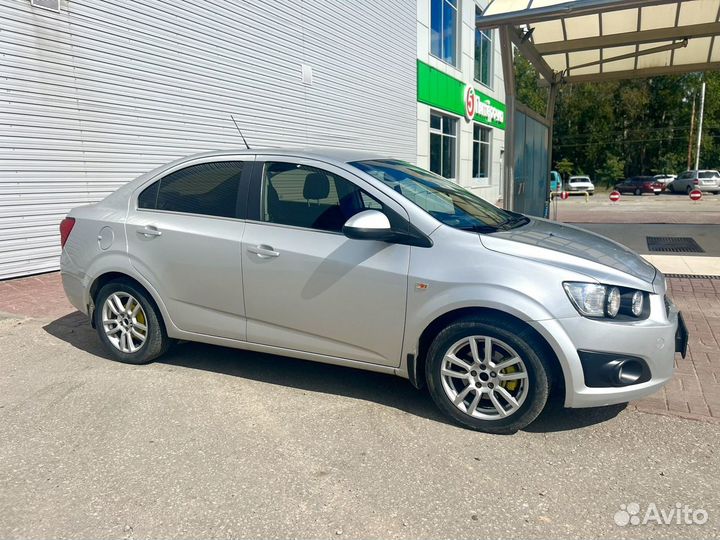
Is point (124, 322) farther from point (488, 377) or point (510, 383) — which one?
point (510, 383)

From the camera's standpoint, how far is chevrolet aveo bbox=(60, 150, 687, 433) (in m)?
3.23

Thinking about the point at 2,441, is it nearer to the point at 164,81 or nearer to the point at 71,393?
the point at 71,393

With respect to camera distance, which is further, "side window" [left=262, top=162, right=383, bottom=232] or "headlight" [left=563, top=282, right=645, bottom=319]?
"side window" [left=262, top=162, right=383, bottom=232]

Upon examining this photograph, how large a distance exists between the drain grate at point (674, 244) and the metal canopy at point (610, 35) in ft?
10.8

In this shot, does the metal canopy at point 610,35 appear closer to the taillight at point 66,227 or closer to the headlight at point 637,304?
the headlight at point 637,304

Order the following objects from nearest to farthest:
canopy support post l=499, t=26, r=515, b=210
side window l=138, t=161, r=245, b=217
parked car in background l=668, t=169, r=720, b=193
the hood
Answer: the hood
side window l=138, t=161, r=245, b=217
canopy support post l=499, t=26, r=515, b=210
parked car in background l=668, t=169, r=720, b=193

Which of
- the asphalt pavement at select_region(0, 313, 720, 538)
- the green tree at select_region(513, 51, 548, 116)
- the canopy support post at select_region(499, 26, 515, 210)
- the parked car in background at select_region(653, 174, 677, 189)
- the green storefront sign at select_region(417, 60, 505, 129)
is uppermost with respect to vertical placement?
the green tree at select_region(513, 51, 548, 116)

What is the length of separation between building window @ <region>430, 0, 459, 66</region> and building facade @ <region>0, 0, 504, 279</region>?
2103 mm

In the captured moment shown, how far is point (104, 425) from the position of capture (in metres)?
3.63

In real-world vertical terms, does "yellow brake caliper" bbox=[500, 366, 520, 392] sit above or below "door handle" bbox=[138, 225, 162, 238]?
below

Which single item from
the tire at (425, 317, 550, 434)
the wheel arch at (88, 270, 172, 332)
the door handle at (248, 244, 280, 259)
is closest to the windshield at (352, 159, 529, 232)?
the tire at (425, 317, 550, 434)

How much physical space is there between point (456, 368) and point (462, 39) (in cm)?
2075

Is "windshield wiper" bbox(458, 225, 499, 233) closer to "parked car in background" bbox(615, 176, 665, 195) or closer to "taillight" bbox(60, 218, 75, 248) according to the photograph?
"taillight" bbox(60, 218, 75, 248)

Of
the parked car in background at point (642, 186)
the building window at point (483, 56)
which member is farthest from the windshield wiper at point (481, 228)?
the parked car in background at point (642, 186)
